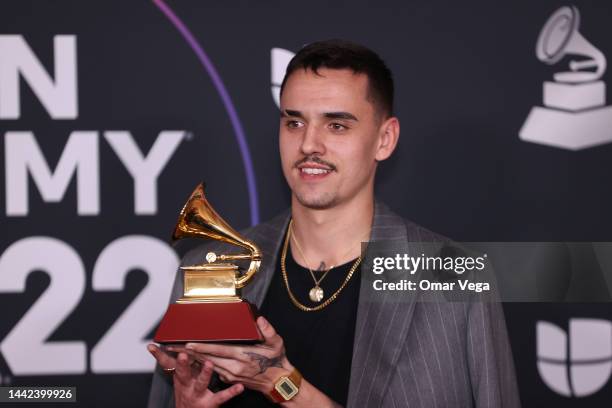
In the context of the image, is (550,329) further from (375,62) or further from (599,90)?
(375,62)

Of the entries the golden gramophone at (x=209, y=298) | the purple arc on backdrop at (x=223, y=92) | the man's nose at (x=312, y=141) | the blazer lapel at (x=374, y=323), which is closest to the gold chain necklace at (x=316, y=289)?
the blazer lapel at (x=374, y=323)

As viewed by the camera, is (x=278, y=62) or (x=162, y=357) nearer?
(x=162, y=357)

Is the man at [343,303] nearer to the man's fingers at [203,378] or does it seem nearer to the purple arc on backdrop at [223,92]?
the man's fingers at [203,378]

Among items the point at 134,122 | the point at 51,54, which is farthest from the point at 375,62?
the point at 51,54

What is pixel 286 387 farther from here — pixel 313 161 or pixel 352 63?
pixel 352 63

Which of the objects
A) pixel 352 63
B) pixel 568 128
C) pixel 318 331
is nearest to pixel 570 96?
pixel 568 128

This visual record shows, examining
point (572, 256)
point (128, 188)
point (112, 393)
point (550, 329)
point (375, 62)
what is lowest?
point (112, 393)

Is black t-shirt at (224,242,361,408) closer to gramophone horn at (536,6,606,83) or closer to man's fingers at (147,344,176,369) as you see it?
man's fingers at (147,344,176,369)

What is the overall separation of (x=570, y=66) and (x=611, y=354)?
1153 millimetres

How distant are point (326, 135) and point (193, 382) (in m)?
0.84

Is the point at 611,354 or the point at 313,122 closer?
the point at 313,122

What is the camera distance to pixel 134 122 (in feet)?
9.84

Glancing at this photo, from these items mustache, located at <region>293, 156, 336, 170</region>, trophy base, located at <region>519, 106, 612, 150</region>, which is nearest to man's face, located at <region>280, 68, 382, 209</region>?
mustache, located at <region>293, 156, 336, 170</region>

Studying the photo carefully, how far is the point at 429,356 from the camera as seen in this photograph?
2.28 metres
